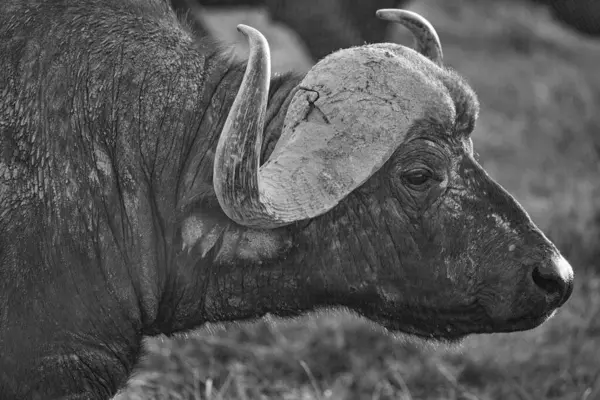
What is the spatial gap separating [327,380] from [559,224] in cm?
325

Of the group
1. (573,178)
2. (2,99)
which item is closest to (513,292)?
(2,99)

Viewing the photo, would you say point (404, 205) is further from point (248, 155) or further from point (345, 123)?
point (248, 155)

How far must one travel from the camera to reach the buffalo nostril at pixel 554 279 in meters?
3.93

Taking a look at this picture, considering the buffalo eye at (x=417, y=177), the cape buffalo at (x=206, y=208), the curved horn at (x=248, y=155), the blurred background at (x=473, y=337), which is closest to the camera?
the curved horn at (x=248, y=155)

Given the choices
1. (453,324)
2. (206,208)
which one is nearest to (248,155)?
(206,208)

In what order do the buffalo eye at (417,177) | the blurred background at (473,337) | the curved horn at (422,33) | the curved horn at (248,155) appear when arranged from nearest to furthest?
1. the curved horn at (248,155)
2. the buffalo eye at (417,177)
3. the curved horn at (422,33)
4. the blurred background at (473,337)

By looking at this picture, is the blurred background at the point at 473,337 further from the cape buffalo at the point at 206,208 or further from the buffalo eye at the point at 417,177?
the buffalo eye at the point at 417,177

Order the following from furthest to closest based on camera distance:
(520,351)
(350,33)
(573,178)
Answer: (573,178) < (350,33) < (520,351)

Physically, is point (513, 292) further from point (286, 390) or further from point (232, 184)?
point (286, 390)

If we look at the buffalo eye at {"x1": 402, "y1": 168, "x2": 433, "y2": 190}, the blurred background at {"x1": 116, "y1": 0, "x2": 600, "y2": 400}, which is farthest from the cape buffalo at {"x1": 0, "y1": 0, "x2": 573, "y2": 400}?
the blurred background at {"x1": 116, "y1": 0, "x2": 600, "y2": 400}

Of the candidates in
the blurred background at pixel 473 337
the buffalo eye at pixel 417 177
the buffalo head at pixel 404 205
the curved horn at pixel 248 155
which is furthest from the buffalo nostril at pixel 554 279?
the curved horn at pixel 248 155

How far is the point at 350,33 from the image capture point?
8055 millimetres

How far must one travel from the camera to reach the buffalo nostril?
3.93 m

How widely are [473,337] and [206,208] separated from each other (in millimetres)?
3127
